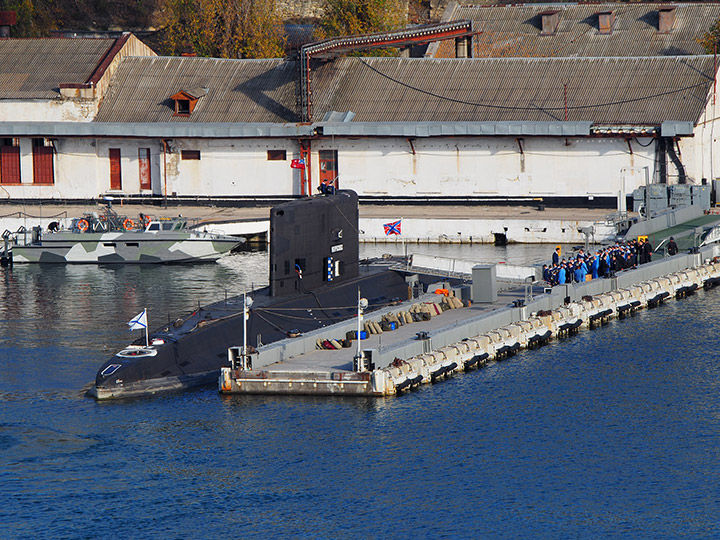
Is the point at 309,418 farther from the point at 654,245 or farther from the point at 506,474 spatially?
the point at 654,245

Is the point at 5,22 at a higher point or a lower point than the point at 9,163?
higher

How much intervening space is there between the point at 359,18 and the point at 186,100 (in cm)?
2017

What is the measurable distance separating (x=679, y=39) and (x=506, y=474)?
6398 cm

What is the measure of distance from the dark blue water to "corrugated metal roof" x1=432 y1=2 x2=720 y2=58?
4852 cm

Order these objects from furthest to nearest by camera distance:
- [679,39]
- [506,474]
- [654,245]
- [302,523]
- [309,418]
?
[679,39] → [654,245] → [309,418] → [506,474] → [302,523]

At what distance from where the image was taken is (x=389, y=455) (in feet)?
111

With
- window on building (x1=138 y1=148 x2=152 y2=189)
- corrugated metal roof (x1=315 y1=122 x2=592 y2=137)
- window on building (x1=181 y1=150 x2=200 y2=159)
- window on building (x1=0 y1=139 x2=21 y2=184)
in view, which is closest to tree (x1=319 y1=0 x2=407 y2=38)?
corrugated metal roof (x1=315 y1=122 x2=592 y2=137)

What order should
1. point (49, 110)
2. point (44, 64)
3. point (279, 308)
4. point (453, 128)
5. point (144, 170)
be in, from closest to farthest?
point (279, 308), point (453, 128), point (144, 170), point (49, 110), point (44, 64)

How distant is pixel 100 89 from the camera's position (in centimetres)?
8144

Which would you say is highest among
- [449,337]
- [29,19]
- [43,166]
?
[29,19]

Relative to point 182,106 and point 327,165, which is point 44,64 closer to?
point 182,106

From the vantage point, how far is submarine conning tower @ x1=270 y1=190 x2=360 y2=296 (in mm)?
42469

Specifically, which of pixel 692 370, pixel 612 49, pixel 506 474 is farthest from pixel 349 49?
pixel 506 474

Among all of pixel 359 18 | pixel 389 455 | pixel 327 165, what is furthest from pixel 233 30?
pixel 389 455
